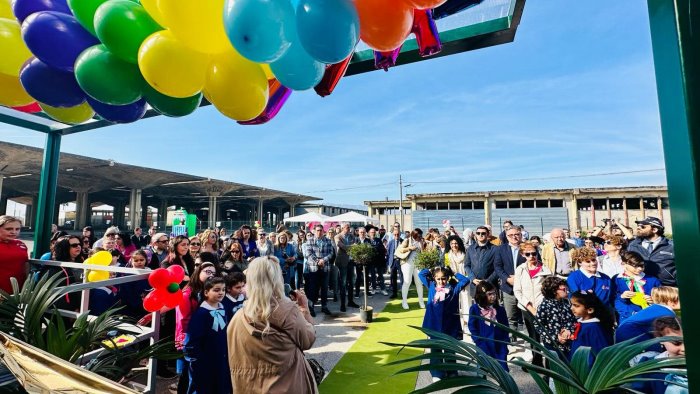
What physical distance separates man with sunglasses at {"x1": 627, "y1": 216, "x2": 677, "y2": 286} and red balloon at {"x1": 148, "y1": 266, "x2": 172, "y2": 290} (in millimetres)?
5176

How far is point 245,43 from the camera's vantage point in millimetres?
1323

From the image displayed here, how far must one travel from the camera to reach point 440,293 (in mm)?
3688

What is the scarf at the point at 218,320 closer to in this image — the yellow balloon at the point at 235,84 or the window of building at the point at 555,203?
the yellow balloon at the point at 235,84

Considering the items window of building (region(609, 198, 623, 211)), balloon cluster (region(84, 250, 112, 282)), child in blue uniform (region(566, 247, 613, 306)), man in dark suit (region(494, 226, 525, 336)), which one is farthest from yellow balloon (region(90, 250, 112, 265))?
window of building (region(609, 198, 623, 211))

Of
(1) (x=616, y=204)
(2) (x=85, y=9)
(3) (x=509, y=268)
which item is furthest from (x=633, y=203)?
(2) (x=85, y=9)

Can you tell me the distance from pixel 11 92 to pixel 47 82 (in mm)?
570

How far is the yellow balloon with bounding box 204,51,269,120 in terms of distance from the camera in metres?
1.71

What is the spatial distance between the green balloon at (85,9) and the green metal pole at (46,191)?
11.0 ft

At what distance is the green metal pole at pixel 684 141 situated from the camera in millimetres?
694

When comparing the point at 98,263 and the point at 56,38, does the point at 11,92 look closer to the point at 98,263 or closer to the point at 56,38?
the point at 56,38

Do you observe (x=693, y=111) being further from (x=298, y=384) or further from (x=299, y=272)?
(x=299, y=272)

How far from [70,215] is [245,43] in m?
58.5

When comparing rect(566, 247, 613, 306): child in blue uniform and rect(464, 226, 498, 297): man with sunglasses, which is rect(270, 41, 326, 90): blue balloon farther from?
rect(464, 226, 498, 297): man with sunglasses

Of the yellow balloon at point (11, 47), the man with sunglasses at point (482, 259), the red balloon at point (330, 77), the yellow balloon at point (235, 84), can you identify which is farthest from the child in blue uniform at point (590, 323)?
the yellow balloon at point (11, 47)
